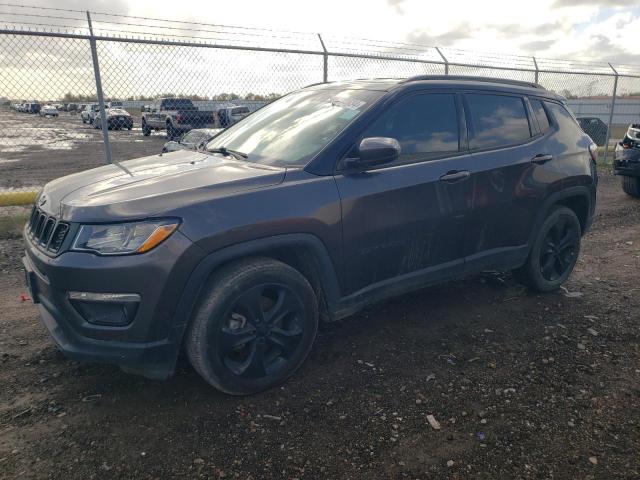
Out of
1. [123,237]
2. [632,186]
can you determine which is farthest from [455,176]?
[632,186]

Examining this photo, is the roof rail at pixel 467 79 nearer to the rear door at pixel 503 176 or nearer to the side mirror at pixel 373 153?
the rear door at pixel 503 176

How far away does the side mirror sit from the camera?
2875mm

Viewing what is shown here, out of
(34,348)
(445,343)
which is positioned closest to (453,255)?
(445,343)

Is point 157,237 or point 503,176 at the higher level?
point 503,176

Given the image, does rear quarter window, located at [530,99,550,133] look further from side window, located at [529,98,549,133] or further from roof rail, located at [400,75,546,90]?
roof rail, located at [400,75,546,90]

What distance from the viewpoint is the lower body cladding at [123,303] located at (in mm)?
2338

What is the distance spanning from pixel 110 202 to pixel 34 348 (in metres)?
1.56

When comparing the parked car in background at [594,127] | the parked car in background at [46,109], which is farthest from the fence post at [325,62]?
the parked car in background at [594,127]

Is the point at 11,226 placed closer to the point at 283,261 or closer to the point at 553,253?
the point at 283,261

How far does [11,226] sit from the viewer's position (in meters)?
6.11

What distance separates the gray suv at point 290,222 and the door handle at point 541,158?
0.5 inches

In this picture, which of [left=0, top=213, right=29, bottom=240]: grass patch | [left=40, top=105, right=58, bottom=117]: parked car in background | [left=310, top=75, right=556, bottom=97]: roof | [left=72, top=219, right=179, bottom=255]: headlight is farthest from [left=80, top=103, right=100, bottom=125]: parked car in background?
[left=72, top=219, right=179, bottom=255]: headlight

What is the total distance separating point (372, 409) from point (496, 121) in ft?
8.05

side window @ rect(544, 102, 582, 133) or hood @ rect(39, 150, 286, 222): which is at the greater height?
side window @ rect(544, 102, 582, 133)
